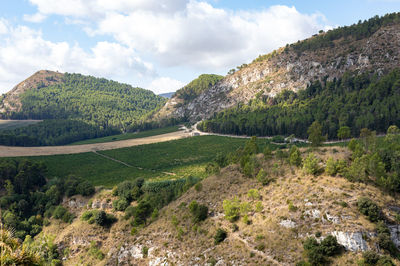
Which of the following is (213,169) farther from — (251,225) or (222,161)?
(251,225)

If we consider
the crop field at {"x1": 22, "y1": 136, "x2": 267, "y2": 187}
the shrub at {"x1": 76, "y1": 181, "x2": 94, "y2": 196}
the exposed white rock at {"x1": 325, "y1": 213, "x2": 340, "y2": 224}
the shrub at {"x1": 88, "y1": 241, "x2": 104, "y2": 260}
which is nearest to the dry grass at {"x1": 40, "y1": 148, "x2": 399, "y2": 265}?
the exposed white rock at {"x1": 325, "y1": 213, "x2": 340, "y2": 224}

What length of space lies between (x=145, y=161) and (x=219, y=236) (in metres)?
92.7

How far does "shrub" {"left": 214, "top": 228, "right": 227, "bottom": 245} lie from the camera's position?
2313 inches

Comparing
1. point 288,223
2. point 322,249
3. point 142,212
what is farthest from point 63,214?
point 322,249

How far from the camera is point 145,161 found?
14412 centimetres

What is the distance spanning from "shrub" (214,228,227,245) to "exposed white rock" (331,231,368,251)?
2439 centimetres

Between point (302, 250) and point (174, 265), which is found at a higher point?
point (302, 250)

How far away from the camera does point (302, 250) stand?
48.5m

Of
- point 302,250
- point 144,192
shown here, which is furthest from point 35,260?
point 144,192

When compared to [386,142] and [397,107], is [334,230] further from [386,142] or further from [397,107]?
[397,107]

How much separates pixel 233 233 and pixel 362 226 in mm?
26690

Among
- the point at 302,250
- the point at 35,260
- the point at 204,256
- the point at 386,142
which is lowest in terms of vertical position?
the point at 204,256

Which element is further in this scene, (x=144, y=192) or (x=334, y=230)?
(x=144, y=192)

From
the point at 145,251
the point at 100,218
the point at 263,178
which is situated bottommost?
the point at 145,251
